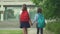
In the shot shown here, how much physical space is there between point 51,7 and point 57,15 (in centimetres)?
138

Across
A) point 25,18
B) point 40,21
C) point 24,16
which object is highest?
point 24,16

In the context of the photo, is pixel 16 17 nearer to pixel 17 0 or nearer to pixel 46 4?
pixel 17 0

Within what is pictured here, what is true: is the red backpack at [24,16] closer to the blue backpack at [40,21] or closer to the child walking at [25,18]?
the child walking at [25,18]

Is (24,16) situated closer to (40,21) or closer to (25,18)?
(25,18)

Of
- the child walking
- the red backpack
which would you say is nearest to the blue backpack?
the child walking

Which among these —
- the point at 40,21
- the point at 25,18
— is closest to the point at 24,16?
the point at 25,18

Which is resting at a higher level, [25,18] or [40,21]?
[25,18]

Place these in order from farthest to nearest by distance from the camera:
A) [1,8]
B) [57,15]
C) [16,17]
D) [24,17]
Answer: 1. [1,8]
2. [16,17]
3. [57,15]
4. [24,17]

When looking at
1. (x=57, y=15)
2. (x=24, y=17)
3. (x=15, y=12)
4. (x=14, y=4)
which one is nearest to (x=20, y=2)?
(x=14, y=4)

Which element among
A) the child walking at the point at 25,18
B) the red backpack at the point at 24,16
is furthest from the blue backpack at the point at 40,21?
the red backpack at the point at 24,16

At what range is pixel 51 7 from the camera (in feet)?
57.6

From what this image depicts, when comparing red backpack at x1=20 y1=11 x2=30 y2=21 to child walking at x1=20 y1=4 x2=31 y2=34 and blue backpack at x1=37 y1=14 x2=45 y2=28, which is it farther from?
blue backpack at x1=37 y1=14 x2=45 y2=28

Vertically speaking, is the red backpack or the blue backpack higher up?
the red backpack

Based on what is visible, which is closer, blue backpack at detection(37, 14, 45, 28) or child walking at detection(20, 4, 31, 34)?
child walking at detection(20, 4, 31, 34)
